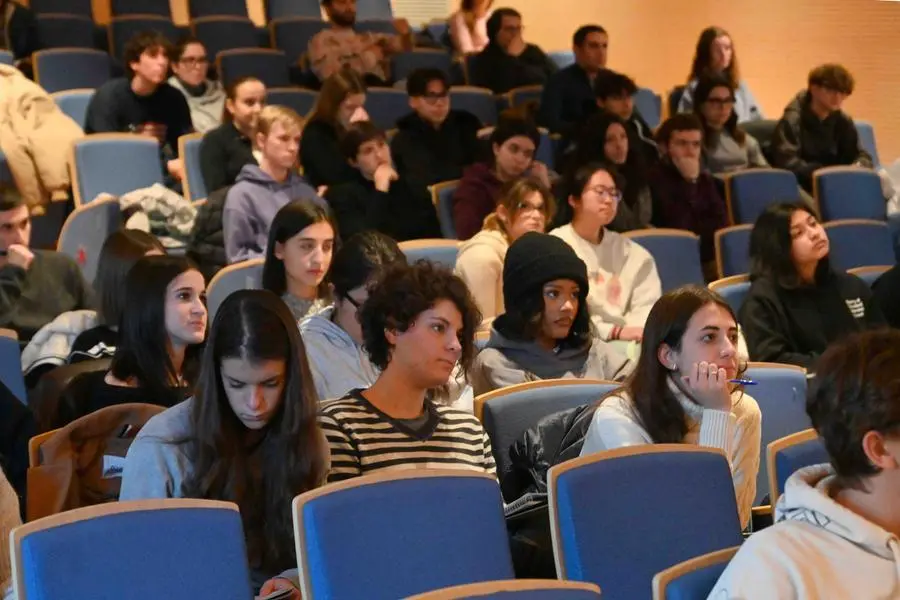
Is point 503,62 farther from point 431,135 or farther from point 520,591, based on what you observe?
point 520,591

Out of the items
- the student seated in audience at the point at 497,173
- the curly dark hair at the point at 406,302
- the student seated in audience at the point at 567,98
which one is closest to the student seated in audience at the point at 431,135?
the student seated in audience at the point at 497,173

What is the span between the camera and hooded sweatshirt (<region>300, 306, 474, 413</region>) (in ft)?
10.8

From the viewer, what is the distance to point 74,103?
6.12m

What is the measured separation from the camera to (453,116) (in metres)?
6.04

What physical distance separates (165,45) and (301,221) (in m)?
2.50

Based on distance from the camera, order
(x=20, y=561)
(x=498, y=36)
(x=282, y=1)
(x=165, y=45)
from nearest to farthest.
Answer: (x=20, y=561)
(x=165, y=45)
(x=498, y=36)
(x=282, y=1)

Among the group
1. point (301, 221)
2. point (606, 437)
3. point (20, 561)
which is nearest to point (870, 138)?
point (301, 221)

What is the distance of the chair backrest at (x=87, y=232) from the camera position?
15.6 feet

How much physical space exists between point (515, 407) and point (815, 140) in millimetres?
3981

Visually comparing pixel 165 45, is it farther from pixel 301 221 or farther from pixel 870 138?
pixel 870 138

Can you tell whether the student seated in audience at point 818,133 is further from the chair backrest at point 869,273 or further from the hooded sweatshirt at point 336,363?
the hooded sweatshirt at point 336,363

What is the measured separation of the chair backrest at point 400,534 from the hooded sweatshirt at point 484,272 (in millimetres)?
2009

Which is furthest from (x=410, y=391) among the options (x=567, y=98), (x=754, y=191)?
(x=567, y=98)

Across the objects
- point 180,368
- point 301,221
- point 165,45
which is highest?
point 165,45
